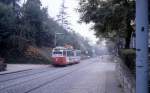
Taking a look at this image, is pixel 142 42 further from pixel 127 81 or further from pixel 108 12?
pixel 108 12

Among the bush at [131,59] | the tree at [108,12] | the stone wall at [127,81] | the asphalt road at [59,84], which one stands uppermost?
the tree at [108,12]

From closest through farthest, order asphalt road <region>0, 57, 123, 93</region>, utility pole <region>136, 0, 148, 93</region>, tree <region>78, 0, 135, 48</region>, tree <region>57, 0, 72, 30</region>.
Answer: utility pole <region>136, 0, 148, 93</region>, tree <region>78, 0, 135, 48</region>, asphalt road <region>0, 57, 123, 93</region>, tree <region>57, 0, 72, 30</region>

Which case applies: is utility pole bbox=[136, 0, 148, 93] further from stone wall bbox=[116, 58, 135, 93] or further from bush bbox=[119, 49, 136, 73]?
bush bbox=[119, 49, 136, 73]

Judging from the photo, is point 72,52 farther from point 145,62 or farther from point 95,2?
point 145,62

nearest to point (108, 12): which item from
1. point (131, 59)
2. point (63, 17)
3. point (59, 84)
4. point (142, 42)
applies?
point (131, 59)

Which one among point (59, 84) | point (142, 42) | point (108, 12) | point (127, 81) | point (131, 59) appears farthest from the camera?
point (59, 84)

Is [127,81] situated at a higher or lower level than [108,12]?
lower

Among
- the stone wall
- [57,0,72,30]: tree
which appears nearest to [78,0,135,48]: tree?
the stone wall

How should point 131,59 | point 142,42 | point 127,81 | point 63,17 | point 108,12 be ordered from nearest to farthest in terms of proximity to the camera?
1. point 142,42
2. point 131,59
3. point 127,81
4. point 108,12
5. point 63,17

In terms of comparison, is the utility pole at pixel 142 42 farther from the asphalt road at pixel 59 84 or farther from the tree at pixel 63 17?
the tree at pixel 63 17

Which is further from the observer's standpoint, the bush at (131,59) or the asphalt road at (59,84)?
the asphalt road at (59,84)

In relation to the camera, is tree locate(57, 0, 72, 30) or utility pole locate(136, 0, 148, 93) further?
tree locate(57, 0, 72, 30)

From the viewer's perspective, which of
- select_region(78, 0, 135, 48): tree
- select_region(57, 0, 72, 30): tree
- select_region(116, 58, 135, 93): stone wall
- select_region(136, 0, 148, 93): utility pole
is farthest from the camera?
select_region(57, 0, 72, 30): tree

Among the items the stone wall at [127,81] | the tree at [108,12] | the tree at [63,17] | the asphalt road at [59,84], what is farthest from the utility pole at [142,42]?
the tree at [63,17]
